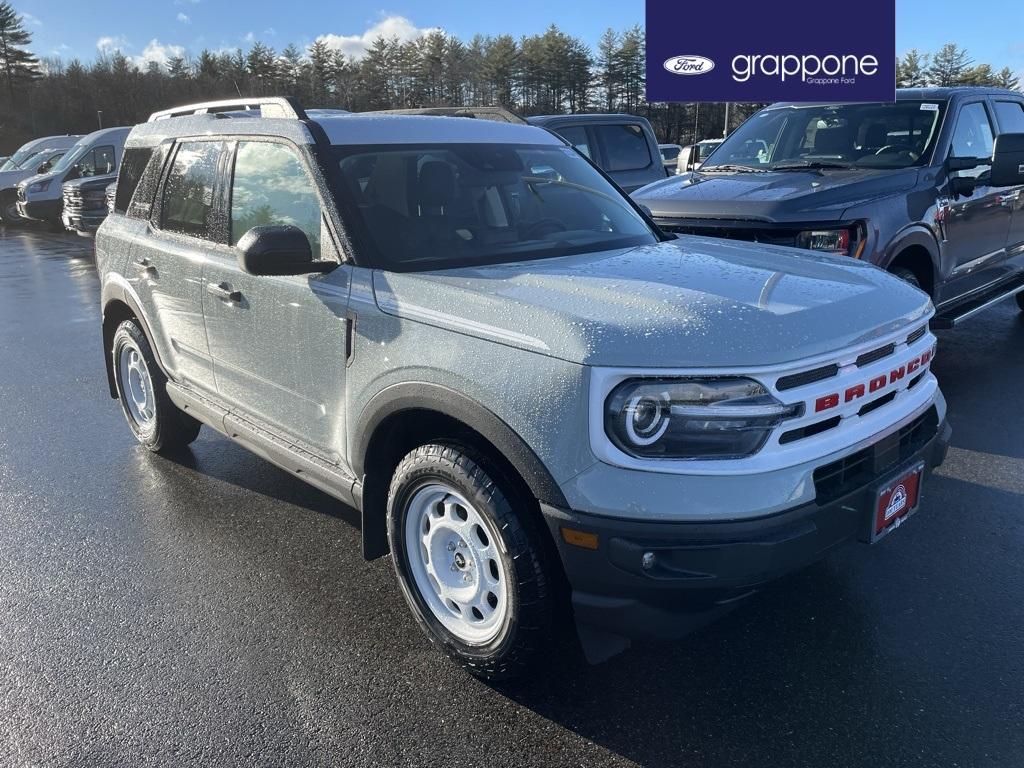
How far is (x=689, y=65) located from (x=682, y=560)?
1391 centimetres

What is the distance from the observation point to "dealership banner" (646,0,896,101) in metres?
11.1

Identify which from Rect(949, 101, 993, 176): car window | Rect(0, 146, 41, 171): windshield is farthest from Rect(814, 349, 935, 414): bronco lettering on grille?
Rect(0, 146, 41, 171): windshield

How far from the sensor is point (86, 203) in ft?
56.9

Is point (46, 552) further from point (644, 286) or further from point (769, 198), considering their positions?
point (769, 198)

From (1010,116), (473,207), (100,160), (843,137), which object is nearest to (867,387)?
(473,207)

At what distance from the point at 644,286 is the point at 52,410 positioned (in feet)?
16.2

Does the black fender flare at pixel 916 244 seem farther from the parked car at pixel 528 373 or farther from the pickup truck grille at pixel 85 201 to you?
the pickup truck grille at pixel 85 201

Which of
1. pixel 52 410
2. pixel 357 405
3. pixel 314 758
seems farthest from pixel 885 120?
pixel 52 410

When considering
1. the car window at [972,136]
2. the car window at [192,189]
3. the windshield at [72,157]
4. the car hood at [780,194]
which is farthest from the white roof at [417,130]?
the windshield at [72,157]

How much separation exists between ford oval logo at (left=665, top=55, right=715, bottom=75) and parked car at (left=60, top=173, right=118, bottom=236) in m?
11.4

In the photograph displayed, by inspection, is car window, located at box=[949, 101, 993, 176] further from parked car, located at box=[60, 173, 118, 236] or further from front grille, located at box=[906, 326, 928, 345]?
parked car, located at box=[60, 173, 118, 236]

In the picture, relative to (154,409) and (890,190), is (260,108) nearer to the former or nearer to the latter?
(154,409)

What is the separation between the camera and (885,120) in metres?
6.23

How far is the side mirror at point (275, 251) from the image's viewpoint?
2.98m
